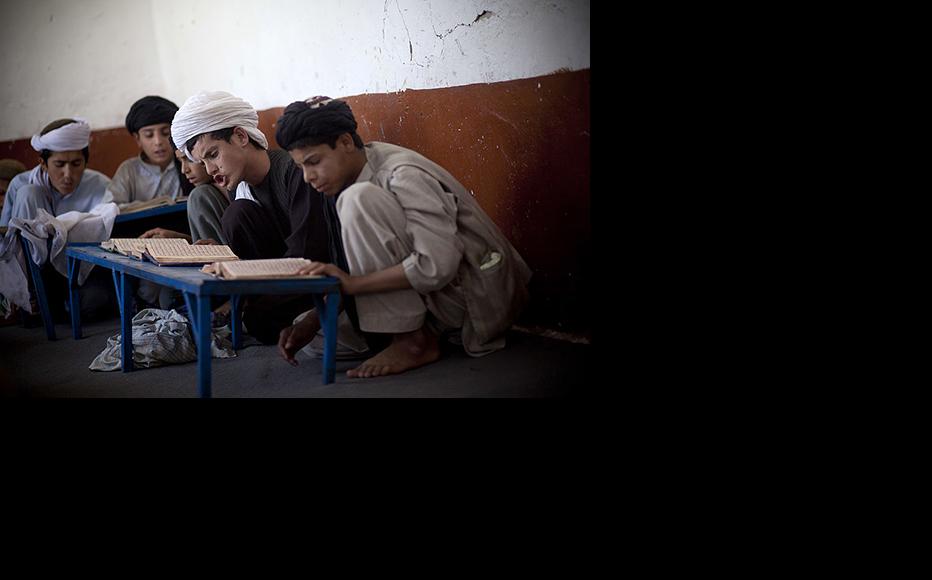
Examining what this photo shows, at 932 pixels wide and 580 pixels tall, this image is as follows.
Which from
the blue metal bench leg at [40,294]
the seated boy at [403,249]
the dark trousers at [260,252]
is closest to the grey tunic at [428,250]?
the seated boy at [403,249]

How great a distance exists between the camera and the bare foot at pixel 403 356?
1.47 meters

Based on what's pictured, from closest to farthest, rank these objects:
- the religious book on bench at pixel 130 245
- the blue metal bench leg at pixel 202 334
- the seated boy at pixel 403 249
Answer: the blue metal bench leg at pixel 202 334 → the seated boy at pixel 403 249 → the religious book on bench at pixel 130 245

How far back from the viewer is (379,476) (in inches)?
60.8

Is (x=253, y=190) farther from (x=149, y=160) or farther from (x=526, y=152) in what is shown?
(x=526, y=152)

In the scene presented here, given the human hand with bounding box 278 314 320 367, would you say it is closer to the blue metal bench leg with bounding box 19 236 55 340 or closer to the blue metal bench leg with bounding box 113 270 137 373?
the blue metal bench leg with bounding box 113 270 137 373

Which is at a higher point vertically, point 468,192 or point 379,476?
point 468,192

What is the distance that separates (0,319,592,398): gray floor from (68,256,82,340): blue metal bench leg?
48 millimetres

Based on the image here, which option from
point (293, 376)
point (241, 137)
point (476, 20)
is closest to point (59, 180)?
point (241, 137)

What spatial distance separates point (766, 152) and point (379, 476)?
854mm

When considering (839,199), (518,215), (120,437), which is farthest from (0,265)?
(839,199)

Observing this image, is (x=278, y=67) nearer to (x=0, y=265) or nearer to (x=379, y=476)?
(x=0, y=265)

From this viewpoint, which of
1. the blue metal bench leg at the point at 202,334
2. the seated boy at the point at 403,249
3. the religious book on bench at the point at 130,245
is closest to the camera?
the blue metal bench leg at the point at 202,334

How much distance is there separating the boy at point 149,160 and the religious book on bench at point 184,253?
0.40 feet

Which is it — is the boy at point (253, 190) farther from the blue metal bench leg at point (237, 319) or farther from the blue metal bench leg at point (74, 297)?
the blue metal bench leg at point (74, 297)
